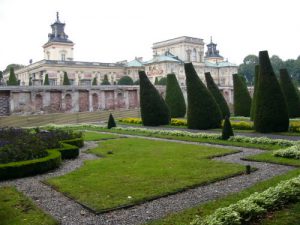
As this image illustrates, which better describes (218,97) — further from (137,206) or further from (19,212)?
(19,212)

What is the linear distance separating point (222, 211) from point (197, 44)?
84.3 metres

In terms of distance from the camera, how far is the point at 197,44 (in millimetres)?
87688

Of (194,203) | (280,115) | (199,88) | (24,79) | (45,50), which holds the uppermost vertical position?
(45,50)

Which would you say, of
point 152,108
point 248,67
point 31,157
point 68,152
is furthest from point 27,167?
point 248,67

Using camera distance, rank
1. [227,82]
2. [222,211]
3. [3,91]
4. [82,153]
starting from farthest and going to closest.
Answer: [227,82] < [3,91] < [82,153] < [222,211]

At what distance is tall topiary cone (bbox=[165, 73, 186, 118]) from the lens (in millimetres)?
32875

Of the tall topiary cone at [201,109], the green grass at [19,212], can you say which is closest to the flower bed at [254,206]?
the green grass at [19,212]

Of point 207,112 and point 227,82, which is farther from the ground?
point 227,82

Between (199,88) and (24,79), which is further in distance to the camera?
(24,79)

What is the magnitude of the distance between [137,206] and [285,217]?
310 centimetres

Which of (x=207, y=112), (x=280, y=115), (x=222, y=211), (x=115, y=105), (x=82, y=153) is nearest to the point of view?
(x=222, y=211)

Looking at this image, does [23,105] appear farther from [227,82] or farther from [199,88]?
[227,82]

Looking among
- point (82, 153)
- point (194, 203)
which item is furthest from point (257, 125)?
point (194, 203)

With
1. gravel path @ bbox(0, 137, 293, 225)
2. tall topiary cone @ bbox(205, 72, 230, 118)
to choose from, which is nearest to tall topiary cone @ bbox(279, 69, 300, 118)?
tall topiary cone @ bbox(205, 72, 230, 118)
